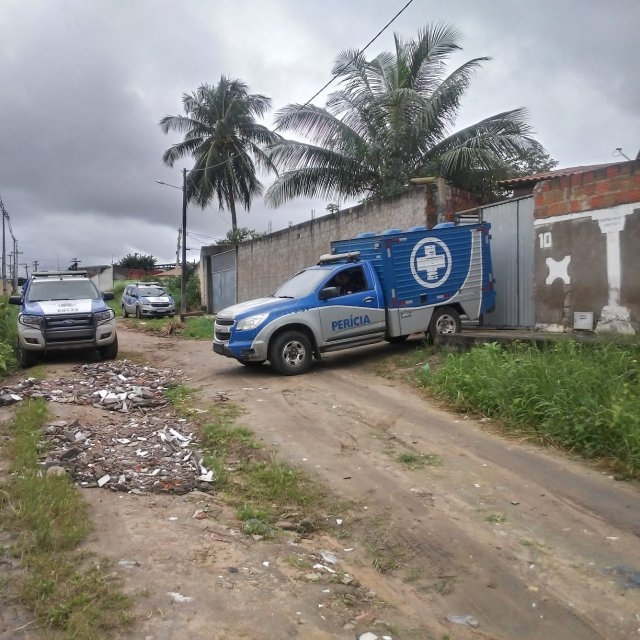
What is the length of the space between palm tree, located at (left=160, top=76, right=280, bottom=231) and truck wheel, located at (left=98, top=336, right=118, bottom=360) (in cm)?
1907

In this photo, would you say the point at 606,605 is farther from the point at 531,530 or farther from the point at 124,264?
the point at 124,264

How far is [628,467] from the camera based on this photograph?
506 centimetres

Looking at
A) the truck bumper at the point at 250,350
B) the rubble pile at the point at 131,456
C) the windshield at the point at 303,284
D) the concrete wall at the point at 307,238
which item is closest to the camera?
the rubble pile at the point at 131,456

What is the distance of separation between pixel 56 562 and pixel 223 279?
23.5 meters

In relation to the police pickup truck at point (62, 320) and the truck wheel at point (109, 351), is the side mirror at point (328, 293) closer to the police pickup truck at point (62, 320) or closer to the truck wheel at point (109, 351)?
the police pickup truck at point (62, 320)

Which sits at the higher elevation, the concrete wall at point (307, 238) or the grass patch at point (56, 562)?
the concrete wall at point (307, 238)

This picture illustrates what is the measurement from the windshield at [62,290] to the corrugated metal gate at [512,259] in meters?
8.15

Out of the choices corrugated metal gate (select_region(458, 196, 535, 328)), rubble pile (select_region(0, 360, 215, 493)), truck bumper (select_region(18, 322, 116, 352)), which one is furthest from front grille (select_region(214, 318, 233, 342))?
corrugated metal gate (select_region(458, 196, 535, 328))

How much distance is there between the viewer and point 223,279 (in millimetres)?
26641

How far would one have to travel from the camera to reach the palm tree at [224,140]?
30.7 m

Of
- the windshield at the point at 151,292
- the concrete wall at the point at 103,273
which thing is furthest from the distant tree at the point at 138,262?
the windshield at the point at 151,292

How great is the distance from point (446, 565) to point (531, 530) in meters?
0.82

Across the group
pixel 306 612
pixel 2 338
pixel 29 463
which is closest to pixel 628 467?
pixel 306 612

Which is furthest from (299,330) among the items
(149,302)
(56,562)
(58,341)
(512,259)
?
(149,302)
